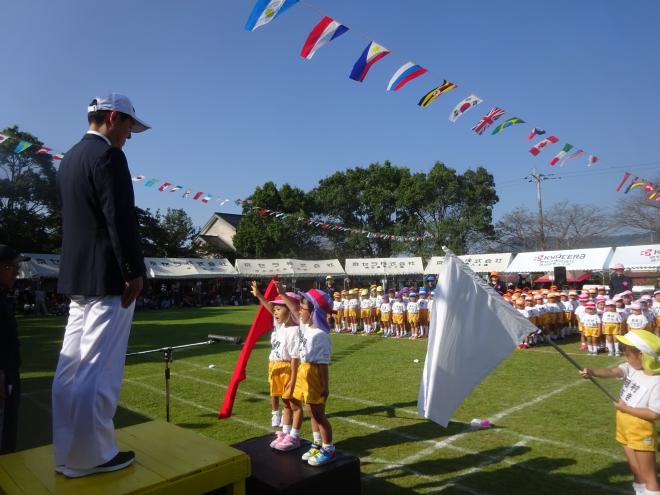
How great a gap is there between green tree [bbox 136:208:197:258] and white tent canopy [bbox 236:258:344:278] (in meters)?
9.00

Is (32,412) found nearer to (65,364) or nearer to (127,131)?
(65,364)

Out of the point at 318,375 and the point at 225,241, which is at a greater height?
the point at 225,241

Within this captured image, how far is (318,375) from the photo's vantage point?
4523 mm

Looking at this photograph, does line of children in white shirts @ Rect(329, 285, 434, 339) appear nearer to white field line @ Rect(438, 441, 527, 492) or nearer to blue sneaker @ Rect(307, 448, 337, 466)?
white field line @ Rect(438, 441, 527, 492)

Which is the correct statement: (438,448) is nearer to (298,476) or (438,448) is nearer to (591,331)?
(298,476)

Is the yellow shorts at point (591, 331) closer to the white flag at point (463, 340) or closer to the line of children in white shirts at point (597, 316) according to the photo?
the line of children in white shirts at point (597, 316)

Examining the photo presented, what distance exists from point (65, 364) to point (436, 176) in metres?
36.8

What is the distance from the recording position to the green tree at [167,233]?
1485 inches

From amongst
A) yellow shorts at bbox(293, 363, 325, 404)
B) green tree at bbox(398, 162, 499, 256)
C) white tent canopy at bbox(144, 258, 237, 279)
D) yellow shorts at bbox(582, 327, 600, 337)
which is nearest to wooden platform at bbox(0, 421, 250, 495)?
yellow shorts at bbox(293, 363, 325, 404)

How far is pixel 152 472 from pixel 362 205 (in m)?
38.1

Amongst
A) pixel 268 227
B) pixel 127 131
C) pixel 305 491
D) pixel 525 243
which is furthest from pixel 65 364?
pixel 525 243

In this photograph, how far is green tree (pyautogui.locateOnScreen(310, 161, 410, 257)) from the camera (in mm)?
39250

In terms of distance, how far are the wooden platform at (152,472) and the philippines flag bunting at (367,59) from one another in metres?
8.11

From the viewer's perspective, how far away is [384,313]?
16484mm
